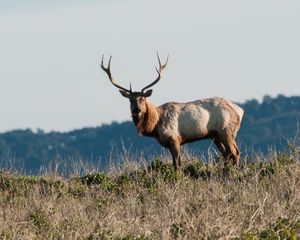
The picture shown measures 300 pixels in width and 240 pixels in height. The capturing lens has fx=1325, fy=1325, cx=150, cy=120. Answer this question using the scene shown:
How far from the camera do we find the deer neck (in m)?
22.0

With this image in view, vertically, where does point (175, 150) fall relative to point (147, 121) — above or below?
below

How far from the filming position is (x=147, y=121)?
2208 centimetres

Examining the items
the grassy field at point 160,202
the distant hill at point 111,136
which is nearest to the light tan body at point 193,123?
the grassy field at point 160,202

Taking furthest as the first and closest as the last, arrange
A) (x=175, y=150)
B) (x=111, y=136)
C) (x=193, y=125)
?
(x=111, y=136) < (x=193, y=125) < (x=175, y=150)

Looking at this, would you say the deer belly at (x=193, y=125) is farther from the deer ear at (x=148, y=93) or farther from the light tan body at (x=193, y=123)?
the deer ear at (x=148, y=93)

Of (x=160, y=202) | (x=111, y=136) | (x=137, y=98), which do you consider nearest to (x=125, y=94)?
(x=137, y=98)

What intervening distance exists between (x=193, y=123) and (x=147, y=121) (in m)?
0.78

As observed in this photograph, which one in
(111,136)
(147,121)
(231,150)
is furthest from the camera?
(111,136)

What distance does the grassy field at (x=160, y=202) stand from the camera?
41.7ft

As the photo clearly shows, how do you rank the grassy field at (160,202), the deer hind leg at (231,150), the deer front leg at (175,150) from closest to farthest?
the grassy field at (160,202)
the deer front leg at (175,150)
the deer hind leg at (231,150)

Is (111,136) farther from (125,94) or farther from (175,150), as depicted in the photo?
(175,150)

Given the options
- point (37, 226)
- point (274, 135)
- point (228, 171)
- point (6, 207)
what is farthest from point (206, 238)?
point (274, 135)

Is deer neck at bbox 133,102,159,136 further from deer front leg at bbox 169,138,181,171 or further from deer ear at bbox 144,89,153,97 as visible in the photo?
deer front leg at bbox 169,138,181,171

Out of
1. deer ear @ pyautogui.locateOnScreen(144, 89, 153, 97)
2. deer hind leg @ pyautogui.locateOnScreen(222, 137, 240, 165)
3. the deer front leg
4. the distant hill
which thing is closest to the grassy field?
the deer front leg
